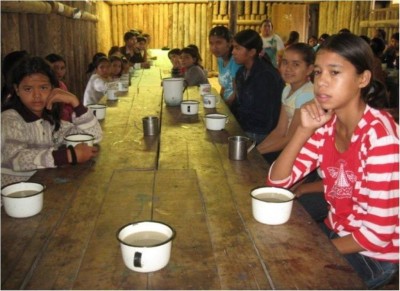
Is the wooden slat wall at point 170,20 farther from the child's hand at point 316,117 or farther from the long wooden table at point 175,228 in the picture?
the child's hand at point 316,117

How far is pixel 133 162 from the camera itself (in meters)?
2.40

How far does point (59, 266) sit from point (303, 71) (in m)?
2.42

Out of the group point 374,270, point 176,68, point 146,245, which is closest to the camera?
point 146,245

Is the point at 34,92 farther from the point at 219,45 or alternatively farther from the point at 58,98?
the point at 219,45

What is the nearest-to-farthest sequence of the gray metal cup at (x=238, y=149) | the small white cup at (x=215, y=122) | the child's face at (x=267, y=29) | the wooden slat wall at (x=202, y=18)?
the gray metal cup at (x=238, y=149) → the small white cup at (x=215, y=122) → the child's face at (x=267, y=29) → the wooden slat wall at (x=202, y=18)

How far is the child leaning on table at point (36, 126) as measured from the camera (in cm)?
229

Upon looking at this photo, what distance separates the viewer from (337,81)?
1.83 metres

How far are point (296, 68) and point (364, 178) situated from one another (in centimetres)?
159

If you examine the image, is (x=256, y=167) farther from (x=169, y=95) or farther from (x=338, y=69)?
(x=169, y=95)

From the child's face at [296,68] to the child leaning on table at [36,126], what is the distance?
1480 millimetres

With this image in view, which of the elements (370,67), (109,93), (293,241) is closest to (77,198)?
(293,241)

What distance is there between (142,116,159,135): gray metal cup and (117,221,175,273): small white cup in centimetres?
165

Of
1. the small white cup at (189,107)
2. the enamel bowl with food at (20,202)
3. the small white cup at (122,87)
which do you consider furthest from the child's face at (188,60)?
the enamel bowl with food at (20,202)

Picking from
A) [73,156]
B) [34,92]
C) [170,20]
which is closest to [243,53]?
[34,92]
